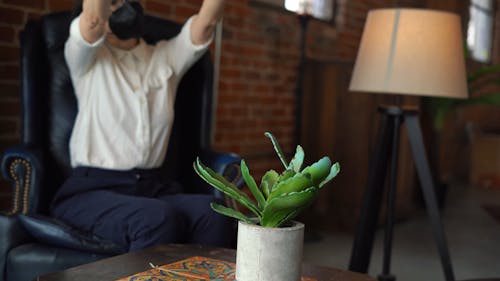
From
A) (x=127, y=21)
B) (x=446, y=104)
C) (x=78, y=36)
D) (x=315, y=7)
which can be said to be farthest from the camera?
(x=446, y=104)

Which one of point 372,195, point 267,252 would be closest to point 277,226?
point 267,252

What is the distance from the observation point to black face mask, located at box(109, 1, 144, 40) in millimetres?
1929

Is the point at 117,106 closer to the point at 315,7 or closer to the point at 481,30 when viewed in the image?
the point at 315,7

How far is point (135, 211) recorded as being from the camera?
1.71 metres

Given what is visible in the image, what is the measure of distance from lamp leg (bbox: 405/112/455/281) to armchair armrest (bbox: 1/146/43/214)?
145 centimetres

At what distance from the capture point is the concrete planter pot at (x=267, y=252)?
41.2 inches

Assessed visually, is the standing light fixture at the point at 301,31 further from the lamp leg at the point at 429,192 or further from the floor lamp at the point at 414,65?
the lamp leg at the point at 429,192

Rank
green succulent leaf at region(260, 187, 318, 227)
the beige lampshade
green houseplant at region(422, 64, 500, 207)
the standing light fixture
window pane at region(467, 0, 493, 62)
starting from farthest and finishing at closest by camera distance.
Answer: window pane at region(467, 0, 493, 62), green houseplant at region(422, 64, 500, 207), the standing light fixture, the beige lampshade, green succulent leaf at region(260, 187, 318, 227)

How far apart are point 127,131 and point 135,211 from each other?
357 mm

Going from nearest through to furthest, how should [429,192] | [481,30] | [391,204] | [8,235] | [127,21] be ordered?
[8,235]
[127,21]
[429,192]
[391,204]
[481,30]

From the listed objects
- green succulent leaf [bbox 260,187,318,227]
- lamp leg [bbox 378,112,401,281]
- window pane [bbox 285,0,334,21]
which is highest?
window pane [bbox 285,0,334,21]

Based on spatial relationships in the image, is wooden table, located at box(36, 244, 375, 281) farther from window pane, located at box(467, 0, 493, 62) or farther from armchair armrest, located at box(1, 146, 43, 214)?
window pane, located at box(467, 0, 493, 62)

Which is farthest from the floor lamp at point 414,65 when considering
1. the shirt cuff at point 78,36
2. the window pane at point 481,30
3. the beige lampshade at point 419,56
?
the window pane at point 481,30

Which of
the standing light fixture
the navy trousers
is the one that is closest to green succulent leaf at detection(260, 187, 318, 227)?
the navy trousers
